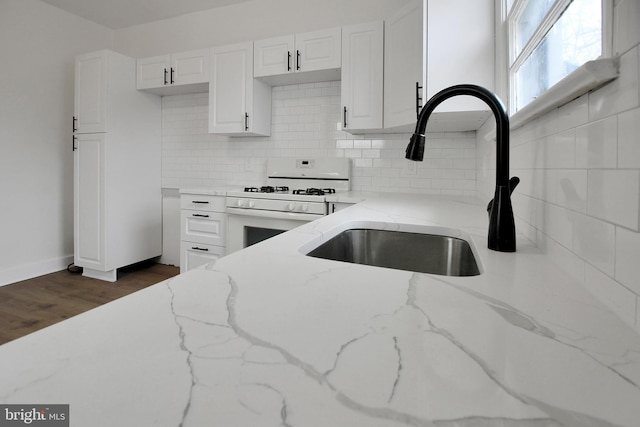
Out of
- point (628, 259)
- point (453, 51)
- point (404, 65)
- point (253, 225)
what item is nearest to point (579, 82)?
point (628, 259)

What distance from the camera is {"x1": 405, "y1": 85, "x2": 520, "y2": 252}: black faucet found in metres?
0.83

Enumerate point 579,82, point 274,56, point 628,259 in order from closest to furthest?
point 628,259 < point 579,82 < point 274,56

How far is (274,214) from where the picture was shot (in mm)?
2645

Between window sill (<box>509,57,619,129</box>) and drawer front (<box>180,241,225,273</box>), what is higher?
window sill (<box>509,57,619,129</box>)

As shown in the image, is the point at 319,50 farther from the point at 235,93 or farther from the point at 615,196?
the point at 615,196

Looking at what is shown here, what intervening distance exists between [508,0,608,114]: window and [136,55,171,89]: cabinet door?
3056mm

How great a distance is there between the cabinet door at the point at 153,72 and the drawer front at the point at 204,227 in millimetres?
1397

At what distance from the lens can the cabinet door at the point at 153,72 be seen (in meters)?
3.36

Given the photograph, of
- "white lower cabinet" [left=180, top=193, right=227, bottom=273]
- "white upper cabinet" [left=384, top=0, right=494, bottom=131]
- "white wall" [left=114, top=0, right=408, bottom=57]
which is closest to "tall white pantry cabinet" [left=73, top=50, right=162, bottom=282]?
"white wall" [left=114, top=0, right=408, bottom=57]

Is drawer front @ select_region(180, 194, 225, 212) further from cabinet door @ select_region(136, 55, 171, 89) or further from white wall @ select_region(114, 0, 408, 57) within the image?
white wall @ select_region(114, 0, 408, 57)

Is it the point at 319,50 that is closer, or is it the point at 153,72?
the point at 319,50

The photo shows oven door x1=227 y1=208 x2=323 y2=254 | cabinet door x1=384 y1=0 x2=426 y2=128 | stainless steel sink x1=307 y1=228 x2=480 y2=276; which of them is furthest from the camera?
oven door x1=227 y1=208 x2=323 y2=254

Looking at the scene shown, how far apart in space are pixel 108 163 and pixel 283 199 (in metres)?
1.90

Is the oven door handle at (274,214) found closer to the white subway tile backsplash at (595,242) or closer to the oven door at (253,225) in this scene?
the oven door at (253,225)
